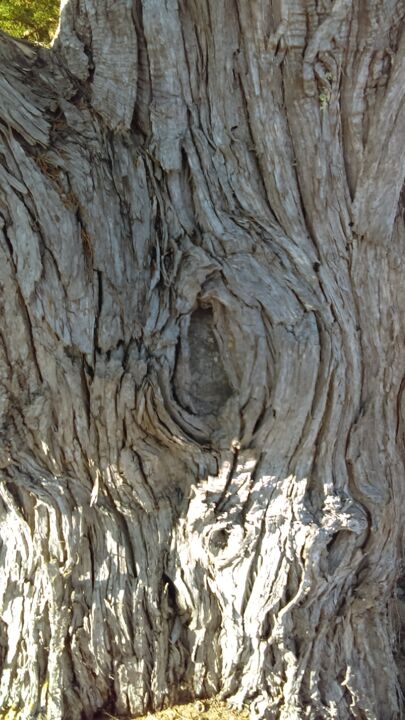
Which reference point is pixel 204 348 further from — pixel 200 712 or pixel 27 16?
pixel 27 16

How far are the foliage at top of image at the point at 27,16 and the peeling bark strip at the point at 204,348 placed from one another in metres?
2.10

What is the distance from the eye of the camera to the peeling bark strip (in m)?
3.24

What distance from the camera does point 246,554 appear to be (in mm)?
3285

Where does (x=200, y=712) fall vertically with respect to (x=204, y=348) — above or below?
below

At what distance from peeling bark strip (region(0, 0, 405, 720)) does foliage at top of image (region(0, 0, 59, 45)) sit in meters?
2.10

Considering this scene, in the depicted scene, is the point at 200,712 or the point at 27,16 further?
the point at 27,16

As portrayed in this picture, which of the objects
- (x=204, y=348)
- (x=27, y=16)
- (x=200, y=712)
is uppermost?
(x=27, y=16)

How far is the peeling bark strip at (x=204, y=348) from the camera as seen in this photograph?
3.24 m

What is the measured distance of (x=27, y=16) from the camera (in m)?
5.36

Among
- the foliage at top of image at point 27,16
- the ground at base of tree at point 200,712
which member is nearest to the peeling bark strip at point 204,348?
the ground at base of tree at point 200,712

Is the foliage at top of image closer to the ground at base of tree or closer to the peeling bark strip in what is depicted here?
the peeling bark strip

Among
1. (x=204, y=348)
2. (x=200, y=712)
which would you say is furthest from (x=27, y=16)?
(x=200, y=712)

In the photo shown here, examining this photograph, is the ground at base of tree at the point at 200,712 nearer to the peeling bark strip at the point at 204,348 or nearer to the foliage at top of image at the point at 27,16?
the peeling bark strip at the point at 204,348

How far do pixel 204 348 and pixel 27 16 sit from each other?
11.4 feet
